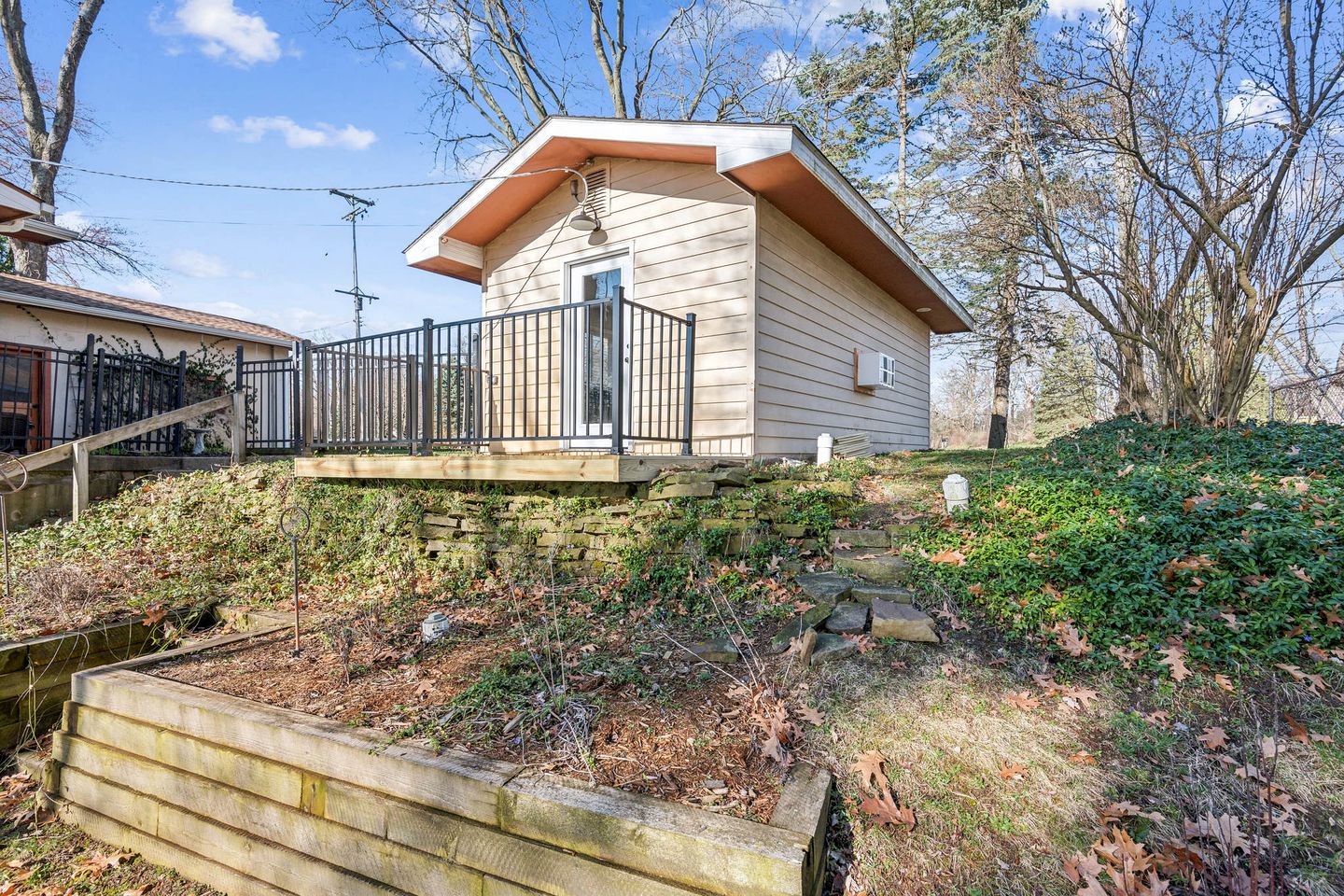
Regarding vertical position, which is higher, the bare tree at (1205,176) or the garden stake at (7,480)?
the bare tree at (1205,176)

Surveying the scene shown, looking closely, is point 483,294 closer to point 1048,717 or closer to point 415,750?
point 415,750

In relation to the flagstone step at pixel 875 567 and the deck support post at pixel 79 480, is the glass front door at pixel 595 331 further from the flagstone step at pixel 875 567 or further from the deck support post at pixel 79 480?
the deck support post at pixel 79 480

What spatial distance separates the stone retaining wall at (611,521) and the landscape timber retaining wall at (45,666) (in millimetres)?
2024

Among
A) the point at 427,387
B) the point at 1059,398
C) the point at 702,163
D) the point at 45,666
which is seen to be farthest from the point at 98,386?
the point at 1059,398

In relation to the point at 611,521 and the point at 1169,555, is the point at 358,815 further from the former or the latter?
the point at 1169,555

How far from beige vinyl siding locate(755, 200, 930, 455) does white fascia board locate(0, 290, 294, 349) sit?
6.30m

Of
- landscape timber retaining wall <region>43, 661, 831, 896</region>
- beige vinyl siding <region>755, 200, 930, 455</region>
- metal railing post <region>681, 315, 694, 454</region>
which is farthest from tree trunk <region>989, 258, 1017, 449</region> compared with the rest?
landscape timber retaining wall <region>43, 661, 831, 896</region>

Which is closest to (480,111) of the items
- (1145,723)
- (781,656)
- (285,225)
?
(285,225)

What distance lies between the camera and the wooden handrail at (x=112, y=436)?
530 centimetres

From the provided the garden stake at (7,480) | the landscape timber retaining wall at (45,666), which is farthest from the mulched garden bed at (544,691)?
the garden stake at (7,480)

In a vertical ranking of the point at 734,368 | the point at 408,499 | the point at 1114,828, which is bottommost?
the point at 1114,828

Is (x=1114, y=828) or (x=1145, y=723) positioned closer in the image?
(x=1114, y=828)

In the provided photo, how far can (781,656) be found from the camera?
8.99 feet

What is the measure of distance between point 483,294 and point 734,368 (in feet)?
12.4
